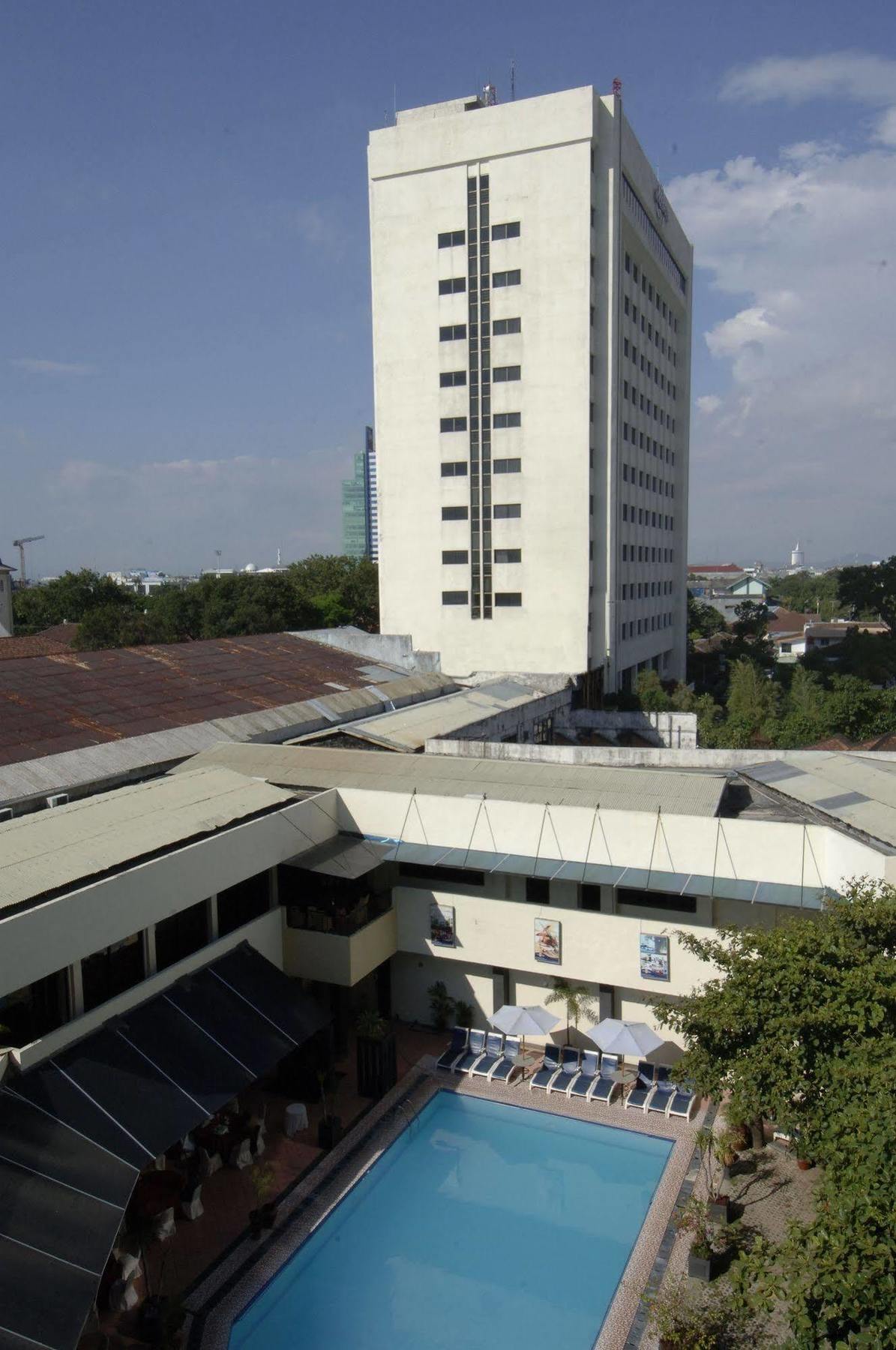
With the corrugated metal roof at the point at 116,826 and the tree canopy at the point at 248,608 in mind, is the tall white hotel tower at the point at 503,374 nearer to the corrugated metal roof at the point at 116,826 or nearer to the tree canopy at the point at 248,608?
the tree canopy at the point at 248,608

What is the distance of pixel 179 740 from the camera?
27.3 m

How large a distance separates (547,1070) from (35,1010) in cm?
1093

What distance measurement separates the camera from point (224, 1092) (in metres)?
15.9

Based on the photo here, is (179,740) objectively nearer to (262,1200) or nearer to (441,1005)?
(441,1005)

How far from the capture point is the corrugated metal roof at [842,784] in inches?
767

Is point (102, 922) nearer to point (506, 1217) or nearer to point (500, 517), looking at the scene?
point (506, 1217)

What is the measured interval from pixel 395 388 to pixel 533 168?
12.3 metres

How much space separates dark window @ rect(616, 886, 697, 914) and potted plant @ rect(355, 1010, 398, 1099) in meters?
5.87

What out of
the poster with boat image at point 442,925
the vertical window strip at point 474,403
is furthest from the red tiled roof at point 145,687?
the poster with boat image at point 442,925

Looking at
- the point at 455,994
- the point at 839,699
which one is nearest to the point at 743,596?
the point at 839,699

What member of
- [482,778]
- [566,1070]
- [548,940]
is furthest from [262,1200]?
[482,778]

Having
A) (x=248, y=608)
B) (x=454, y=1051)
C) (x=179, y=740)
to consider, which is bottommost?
(x=454, y=1051)

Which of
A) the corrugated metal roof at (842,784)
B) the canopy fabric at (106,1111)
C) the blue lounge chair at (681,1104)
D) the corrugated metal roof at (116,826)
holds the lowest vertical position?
the blue lounge chair at (681,1104)

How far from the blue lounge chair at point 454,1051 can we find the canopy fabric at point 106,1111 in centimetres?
339
